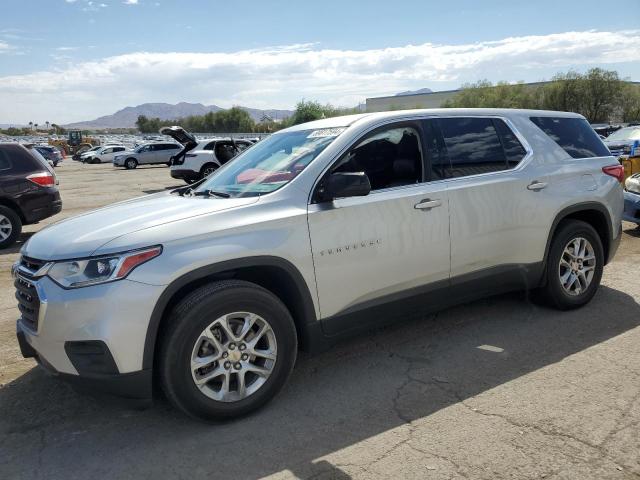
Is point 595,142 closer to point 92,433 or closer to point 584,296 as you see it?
point 584,296

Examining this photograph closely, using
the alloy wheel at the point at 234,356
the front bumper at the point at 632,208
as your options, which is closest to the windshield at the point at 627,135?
the front bumper at the point at 632,208

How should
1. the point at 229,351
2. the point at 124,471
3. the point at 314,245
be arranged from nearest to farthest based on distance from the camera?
the point at 124,471
the point at 229,351
the point at 314,245

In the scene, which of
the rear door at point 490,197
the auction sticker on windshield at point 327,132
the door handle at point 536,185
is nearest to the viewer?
the auction sticker on windshield at point 327,132

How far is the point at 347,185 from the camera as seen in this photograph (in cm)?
352

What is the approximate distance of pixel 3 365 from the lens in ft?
14.0

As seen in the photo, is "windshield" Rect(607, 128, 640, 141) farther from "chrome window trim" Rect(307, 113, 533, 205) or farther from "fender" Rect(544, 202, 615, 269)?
"chrome window trim" Rect(307, 113, 533, 205)

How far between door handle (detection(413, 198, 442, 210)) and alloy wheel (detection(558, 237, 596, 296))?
159 centimetres

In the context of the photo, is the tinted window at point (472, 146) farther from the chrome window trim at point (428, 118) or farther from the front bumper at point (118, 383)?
the front bumper at point (118, 383)

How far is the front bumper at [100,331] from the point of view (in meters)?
2.96

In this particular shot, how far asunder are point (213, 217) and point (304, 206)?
59cm

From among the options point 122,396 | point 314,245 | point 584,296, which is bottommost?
point 584,296

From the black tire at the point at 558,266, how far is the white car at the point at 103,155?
46508 millimetres

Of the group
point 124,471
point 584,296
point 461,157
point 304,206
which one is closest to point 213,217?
point 304,206

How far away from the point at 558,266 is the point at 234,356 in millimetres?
3083
